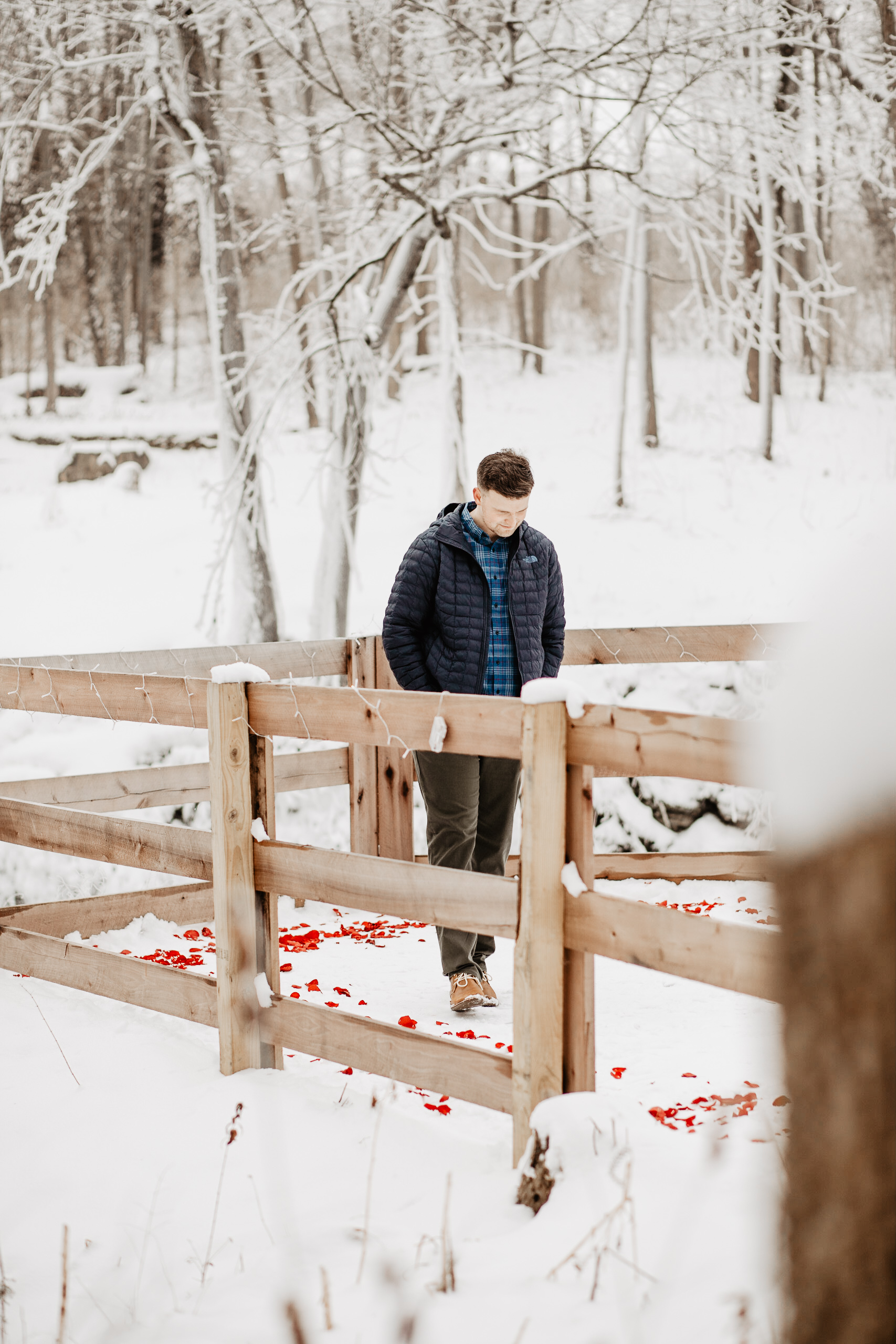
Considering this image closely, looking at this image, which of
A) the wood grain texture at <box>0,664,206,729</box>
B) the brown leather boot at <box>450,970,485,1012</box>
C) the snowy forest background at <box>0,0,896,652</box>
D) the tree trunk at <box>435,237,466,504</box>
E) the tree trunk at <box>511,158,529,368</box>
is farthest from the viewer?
the tree trunk at <box>511,158,529,368</box>

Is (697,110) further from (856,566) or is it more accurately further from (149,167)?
(149,167)

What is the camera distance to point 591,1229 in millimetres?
2094

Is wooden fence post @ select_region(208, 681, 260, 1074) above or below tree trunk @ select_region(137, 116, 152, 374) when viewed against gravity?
below

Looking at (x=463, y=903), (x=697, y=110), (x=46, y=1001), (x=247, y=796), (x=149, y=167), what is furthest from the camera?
(x=149, y=167)

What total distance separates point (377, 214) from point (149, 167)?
11.1m

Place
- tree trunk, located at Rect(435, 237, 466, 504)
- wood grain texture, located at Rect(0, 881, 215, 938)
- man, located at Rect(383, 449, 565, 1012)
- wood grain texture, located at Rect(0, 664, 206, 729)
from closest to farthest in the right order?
wood grain texture, located at Rect(0, 664, 206, 729), man, located at Rect(383, 449, 565, 1012), wood grain texture, located at Rect(0, 881, 215, 938), tree trunk, located at Rect(435, 237, 466, 504)

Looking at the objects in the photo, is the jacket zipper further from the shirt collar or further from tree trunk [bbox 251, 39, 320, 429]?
tree trunk [bbox 251, 39, 320, 429]

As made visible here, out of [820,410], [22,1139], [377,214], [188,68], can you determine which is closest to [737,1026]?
[22,1139]

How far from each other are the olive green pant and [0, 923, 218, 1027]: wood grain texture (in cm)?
87

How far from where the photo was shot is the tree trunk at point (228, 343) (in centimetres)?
816

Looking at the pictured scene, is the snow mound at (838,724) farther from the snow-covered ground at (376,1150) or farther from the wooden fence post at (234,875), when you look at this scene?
the wooden fence post at (234,875)

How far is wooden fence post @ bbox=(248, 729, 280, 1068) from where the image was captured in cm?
330

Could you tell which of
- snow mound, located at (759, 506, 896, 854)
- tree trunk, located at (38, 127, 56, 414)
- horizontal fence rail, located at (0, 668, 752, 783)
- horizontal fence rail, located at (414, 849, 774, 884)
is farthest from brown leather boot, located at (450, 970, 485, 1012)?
tree trunk, located at (38, 127, 56, 414)

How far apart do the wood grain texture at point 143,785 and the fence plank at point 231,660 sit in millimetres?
425
